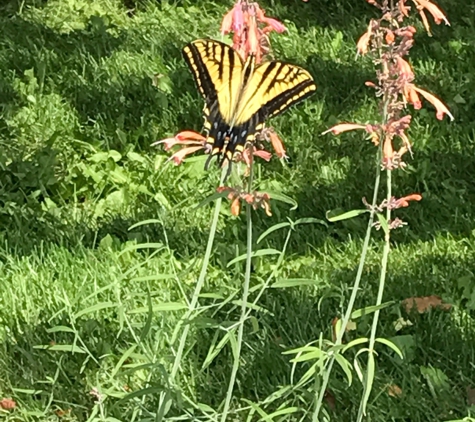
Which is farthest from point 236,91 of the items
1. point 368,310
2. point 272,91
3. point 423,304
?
point 423,304

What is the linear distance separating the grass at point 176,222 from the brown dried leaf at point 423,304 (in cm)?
3

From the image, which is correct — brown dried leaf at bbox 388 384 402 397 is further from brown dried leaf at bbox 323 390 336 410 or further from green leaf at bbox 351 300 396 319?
green leaf at bbox 351 300 396 319

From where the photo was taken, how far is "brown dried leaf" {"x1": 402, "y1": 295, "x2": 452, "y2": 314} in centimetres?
317

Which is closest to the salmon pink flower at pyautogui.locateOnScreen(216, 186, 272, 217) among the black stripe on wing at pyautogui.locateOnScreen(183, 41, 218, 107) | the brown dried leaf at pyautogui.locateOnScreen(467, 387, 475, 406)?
the black stripe on wing at pyautogui.locateOnScreen(183, 41, 218, 107)

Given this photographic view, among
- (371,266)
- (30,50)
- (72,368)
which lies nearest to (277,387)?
(72,368)

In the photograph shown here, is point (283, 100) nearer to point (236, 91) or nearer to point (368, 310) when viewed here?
point (236, 91)

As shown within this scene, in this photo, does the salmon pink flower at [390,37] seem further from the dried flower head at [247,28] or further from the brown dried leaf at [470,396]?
the brown dried leaf at [470,396]

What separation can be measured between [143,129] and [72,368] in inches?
75.6

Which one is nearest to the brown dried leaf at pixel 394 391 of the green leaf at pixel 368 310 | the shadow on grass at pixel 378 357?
the shadow on grass at pixel 378 357

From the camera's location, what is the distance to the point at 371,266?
3529 mm

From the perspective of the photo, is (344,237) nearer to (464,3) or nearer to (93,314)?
(93,314)

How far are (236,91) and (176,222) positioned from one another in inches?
81.8

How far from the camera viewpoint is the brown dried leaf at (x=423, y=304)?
3168 millimetres

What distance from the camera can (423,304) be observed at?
126 inches
